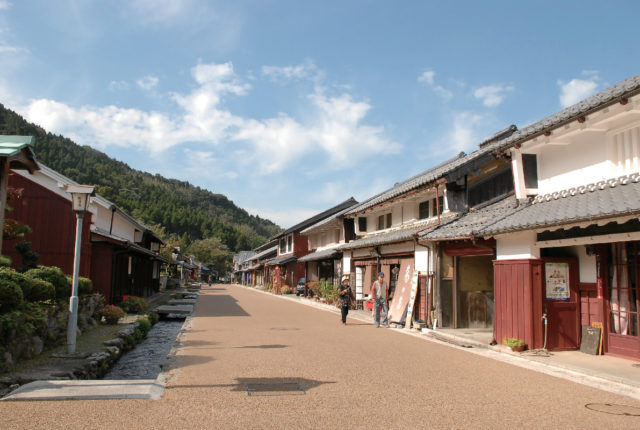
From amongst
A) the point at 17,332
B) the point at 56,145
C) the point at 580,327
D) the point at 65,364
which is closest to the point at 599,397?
the point at 580,327

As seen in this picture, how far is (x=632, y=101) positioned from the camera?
8.12m

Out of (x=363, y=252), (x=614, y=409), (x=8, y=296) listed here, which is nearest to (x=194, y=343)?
(x=8, y=296)

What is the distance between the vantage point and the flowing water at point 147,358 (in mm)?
8716

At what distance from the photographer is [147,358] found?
1045 cm

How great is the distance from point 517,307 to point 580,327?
135cm

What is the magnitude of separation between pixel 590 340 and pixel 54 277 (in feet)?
36.7

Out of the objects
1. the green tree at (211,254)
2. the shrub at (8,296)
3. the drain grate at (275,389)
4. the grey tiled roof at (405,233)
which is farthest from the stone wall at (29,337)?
the green tree at (211,254)

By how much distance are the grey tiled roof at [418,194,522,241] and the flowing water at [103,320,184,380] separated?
734 centimetres

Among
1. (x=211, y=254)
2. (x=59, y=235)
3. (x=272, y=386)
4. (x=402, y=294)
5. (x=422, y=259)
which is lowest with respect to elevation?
(x=272, y=386)

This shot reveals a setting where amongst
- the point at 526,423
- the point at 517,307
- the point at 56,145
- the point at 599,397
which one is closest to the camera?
the point at 526,423

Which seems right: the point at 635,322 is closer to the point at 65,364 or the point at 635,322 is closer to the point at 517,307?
the point at 517,307

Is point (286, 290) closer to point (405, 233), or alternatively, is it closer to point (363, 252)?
point (363, 252)

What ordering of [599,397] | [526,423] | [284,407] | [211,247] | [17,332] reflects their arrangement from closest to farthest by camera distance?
[526,423] < [284,407] < [599,397] < [17,332] < [211,247]

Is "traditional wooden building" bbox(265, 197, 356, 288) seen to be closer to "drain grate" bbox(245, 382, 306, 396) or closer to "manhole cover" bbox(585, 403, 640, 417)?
"drain grate" bbox(245, 382, 306, 396)
